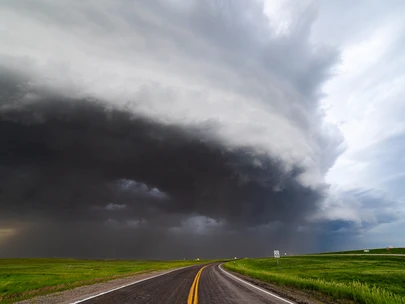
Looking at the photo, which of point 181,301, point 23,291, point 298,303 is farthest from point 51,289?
point 298,303

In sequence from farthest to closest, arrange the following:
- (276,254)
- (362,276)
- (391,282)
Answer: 1. (276,254)
2. (362,276)
3. (391,282)

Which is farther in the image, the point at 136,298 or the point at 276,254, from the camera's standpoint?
the point at 276,254

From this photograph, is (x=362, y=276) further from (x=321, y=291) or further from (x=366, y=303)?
(x=366, y=303)

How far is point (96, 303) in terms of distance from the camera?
32.5 ft

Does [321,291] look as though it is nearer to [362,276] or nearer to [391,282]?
[391,282]

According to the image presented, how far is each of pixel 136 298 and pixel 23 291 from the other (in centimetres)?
780

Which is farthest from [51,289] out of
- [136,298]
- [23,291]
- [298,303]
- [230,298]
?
[298,303]

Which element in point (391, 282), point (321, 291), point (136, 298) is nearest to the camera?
point (136, 298)

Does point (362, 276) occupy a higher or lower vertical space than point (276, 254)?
lower

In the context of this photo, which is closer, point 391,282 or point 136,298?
point 136,298

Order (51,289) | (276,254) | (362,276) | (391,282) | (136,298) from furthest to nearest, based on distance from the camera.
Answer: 1. (276,254)
2. (362,276)
3. (391,282)
4. (51,289)
5. (136,298)

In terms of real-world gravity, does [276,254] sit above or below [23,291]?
above

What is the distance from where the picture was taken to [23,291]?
14.2m

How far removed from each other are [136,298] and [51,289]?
7.95 meters
